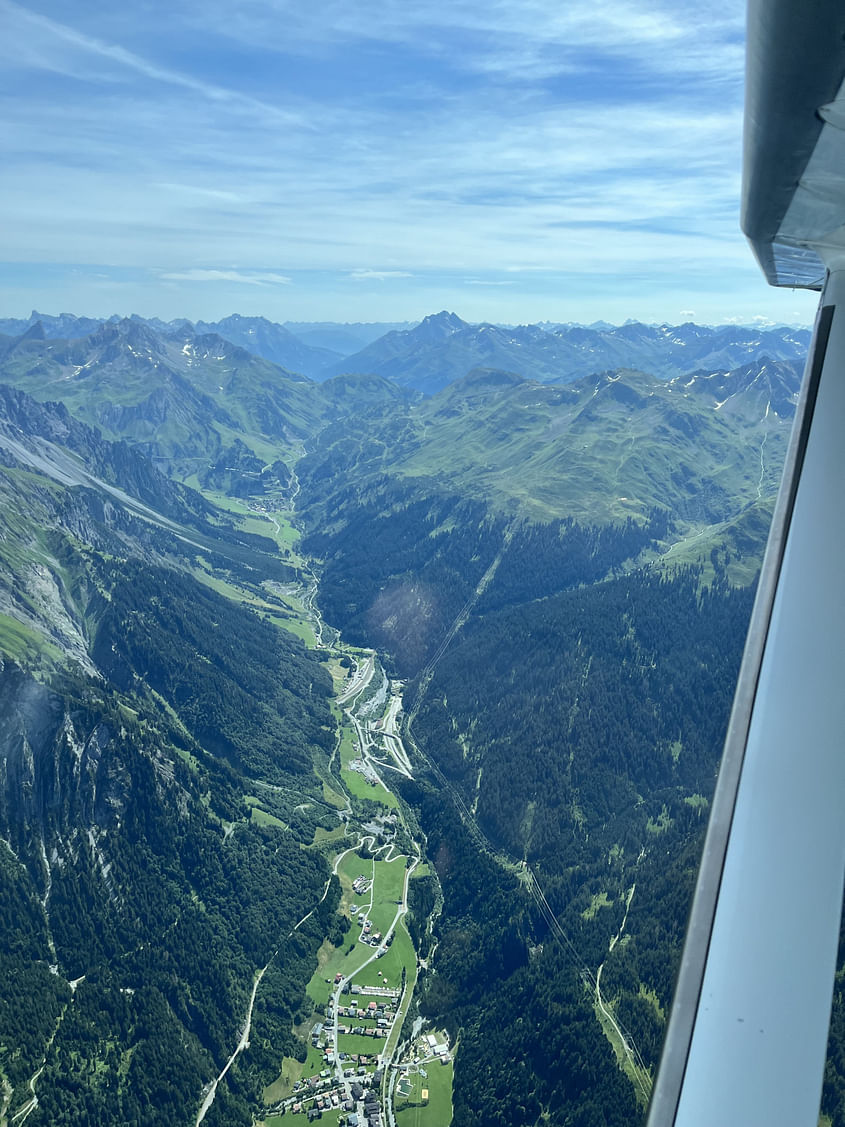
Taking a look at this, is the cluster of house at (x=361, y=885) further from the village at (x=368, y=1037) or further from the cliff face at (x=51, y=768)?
the cliff face at (x=51, y=768)

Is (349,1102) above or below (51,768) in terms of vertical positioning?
below

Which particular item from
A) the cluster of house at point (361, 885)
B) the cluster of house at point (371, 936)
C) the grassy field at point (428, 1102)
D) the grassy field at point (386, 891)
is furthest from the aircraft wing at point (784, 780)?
the cluster of house at point (361, 885)

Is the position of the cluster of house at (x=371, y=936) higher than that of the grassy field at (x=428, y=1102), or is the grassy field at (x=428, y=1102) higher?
the cluster of house at (x=371, y=936)

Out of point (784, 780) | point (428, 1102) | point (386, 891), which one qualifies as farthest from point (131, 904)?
point (784, 780)

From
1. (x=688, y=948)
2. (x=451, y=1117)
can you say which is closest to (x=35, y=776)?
(x=451, y=1117)

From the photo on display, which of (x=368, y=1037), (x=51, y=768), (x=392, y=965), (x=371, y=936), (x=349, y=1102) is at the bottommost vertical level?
(x=349, y=1102)

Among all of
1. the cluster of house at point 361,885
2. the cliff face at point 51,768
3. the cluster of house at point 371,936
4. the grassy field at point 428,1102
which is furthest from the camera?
the cluster of house at point 361,885

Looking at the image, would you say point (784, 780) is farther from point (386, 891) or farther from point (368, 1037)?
point (386, 891)

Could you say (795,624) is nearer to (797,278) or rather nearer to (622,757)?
(797,278)
